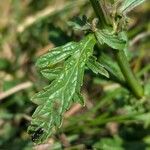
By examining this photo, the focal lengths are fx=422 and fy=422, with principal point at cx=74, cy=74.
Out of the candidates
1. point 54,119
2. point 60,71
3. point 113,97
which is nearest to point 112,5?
point 60,71

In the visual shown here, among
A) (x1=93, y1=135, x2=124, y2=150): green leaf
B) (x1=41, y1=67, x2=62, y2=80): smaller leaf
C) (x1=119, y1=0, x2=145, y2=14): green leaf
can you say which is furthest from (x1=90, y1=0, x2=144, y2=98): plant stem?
(x1=93, y1=135, x2=124, y2=150): green leaf

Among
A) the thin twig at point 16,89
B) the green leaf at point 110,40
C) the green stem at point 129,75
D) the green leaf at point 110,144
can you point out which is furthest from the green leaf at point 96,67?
the thin twig at point 16,89

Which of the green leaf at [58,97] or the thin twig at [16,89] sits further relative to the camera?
the thin twig at [16,89]

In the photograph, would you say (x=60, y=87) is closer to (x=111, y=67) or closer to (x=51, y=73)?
(x=51, y=73)

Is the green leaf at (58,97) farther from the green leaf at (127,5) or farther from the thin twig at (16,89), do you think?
the thin twig at (16,89)

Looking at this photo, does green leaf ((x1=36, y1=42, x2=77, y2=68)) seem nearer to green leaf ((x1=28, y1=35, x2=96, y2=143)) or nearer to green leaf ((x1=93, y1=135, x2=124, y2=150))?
green leaf ((x1=28, y1=35, x2=96, y2=143))
